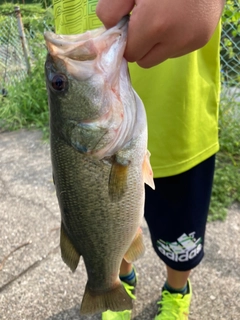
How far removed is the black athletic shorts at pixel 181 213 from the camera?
5.17 ft

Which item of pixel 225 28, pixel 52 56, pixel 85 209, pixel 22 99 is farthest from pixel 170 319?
pixel 22 99

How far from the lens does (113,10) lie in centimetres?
88

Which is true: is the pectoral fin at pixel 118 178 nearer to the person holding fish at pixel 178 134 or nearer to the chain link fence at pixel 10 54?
the person holding fish at pixel 178 134

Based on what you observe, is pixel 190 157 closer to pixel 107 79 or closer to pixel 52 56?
pixel 107 79

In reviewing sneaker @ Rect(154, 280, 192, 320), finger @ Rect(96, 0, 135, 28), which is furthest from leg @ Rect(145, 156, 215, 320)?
finger @ Rect(96, 0, 135, 28)

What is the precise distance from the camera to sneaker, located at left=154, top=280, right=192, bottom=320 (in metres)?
1.82

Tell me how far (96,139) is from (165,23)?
411 mm

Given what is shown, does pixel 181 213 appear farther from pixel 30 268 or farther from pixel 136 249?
pixel 30 268

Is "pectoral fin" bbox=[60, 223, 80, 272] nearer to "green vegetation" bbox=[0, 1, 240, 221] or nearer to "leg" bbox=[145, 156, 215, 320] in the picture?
"leg" bbox=[145, 156, 215, 320]

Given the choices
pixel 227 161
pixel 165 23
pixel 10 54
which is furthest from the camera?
pixel 10 54

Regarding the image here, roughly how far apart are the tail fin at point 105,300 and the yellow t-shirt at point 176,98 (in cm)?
49

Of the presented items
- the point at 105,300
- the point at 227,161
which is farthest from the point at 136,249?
the point at 227,161

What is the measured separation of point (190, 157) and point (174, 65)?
377mm

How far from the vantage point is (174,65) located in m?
1.42
